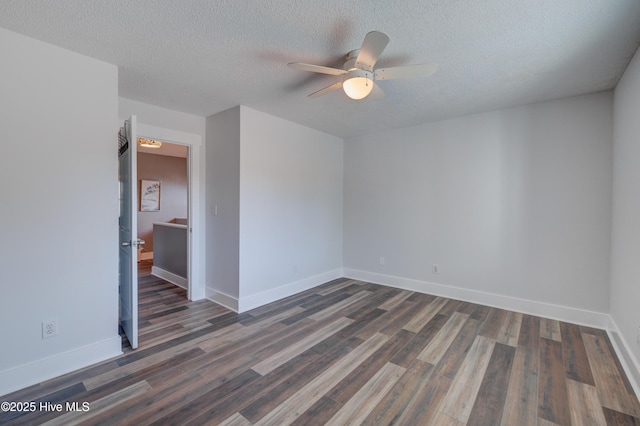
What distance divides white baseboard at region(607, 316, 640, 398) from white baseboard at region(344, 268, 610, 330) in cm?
22

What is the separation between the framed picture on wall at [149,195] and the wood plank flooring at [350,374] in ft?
13.8

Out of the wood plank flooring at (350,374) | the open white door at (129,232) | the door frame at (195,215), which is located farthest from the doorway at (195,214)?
the open white door at (129,232)

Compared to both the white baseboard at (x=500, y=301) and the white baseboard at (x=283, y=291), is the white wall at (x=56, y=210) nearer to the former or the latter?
the white baseboard at (x=283, y=291)

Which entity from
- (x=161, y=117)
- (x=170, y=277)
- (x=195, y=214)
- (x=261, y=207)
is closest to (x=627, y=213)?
(x=261, y=207)

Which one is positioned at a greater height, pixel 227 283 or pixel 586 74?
pixel 586 74

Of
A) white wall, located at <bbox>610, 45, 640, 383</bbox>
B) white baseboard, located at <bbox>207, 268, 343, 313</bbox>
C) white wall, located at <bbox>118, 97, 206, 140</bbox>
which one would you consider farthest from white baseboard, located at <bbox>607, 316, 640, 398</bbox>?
white wall, located at <bbox>118, 97, 206, 140</bbox>

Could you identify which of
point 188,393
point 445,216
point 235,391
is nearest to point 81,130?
point 188,393

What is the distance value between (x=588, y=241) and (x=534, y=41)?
227cm

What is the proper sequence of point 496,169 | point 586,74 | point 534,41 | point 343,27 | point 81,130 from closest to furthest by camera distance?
1. point 343,27
2. point 534,41
3. point 81,130
4. point 586,74
5. point 496,169

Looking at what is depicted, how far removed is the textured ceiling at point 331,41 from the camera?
169 centimetres

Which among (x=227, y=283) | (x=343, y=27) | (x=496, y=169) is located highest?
(x=343, y=27)

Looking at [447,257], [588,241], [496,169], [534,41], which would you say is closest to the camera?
[534,41]

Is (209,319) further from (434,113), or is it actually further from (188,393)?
(434,113)

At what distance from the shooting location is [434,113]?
11.9 ft
